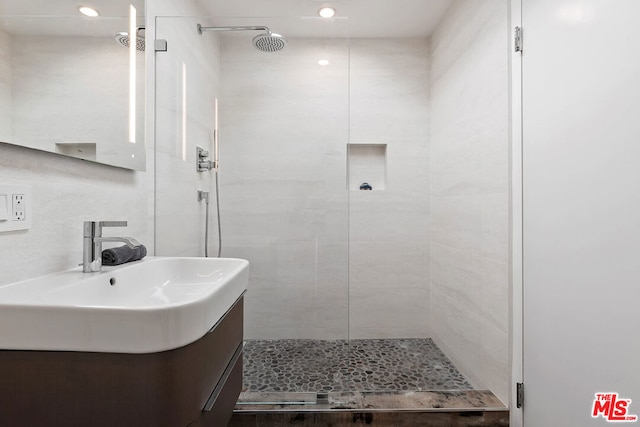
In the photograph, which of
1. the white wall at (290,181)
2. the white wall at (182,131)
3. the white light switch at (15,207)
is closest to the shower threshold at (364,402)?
the white wall at (290,181)

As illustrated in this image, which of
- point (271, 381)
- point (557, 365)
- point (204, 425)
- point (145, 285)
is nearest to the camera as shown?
point (204, 425)

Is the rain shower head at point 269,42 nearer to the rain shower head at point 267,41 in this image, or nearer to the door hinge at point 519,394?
the rain shower head at point 267,41

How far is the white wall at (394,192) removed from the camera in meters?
2.63

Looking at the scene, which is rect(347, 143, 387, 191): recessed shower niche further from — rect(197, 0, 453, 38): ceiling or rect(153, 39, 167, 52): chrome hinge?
rect(153, 39, 167, 52): chrome hinge

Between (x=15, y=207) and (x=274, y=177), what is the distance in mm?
1035

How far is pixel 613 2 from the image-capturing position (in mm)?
995

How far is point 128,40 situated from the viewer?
132cm

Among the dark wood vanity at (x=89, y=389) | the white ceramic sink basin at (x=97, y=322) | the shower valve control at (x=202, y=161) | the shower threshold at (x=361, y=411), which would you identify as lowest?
the shower threshold at (x=361, y=411)

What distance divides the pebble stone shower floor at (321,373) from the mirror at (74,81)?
1128 millimetres

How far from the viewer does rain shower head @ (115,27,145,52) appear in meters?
1.26

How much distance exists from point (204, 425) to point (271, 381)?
918mm

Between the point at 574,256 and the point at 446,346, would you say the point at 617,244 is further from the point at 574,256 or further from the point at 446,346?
the point at 446,346

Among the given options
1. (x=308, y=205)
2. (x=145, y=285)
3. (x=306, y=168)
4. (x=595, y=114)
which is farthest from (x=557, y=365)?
(x=145, y=285)

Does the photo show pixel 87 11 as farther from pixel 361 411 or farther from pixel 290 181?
pixel 361 411
